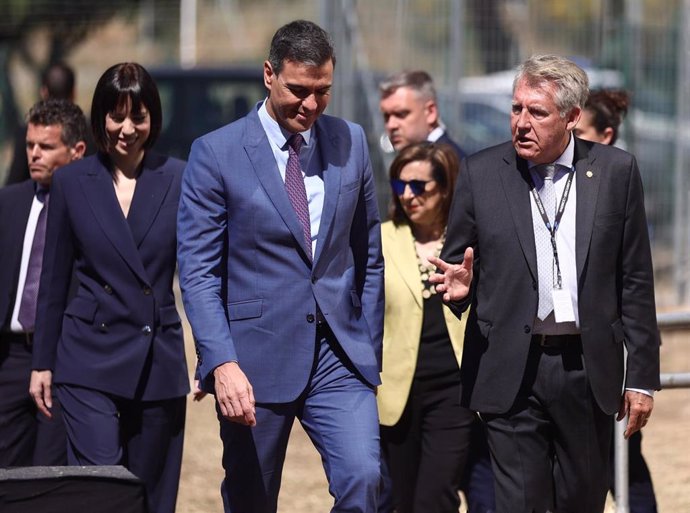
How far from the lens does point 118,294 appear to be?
5449 mm

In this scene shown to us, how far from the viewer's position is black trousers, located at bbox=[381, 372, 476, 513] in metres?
5.92

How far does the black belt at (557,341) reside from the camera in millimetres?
4934

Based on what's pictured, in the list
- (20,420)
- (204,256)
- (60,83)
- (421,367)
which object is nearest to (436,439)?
(421,367)

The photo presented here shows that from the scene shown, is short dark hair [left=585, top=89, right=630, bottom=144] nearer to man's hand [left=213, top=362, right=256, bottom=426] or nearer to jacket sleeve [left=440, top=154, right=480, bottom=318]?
jacket sleeve [left=440, top=154, right=480, bottom=318]

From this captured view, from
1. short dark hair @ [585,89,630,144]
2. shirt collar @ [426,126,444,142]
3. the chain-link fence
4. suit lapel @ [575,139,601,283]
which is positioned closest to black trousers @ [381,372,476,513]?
suit lapel @ [575,139,601,283]

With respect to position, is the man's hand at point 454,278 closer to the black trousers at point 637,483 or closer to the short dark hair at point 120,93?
the short dark hair at point 120,93

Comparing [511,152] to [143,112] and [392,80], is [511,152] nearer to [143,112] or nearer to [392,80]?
[143,112]

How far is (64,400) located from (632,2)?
8298 millimetres

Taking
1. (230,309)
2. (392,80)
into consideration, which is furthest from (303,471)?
(230,309)

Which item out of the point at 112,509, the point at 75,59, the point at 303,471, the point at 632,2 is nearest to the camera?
the point at 112,509

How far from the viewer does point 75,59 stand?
710 inches

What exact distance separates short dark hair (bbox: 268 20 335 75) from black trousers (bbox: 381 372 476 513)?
64.0 inches

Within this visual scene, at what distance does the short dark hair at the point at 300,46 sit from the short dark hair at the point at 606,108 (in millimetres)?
1889

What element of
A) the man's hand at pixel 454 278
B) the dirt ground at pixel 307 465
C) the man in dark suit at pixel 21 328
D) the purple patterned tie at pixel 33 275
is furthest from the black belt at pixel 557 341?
the dirt ground at pixel 307 465
